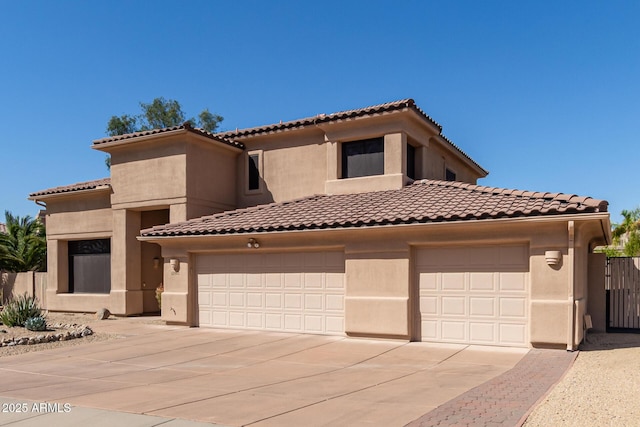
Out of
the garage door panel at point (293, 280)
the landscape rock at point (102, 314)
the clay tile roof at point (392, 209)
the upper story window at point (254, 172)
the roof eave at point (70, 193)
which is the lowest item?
the landscape rock at point (102, 314)

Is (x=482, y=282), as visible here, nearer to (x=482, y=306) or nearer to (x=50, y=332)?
(x=482, y=306)

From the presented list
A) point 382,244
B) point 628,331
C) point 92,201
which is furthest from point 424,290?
point 92,201

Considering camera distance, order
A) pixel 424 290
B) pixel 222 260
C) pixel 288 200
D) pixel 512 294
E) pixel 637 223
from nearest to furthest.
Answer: pixel 512 294 < pixel 424 290 < pixel 222 260 < pixel 288 200 < pixel 637 223

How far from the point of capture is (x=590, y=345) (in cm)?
1226

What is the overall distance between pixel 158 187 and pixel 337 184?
6.27 meters

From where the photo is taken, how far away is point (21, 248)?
2836 centimetres

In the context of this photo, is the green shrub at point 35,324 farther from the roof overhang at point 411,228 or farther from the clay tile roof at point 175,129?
the clay tile roof at point 175,129

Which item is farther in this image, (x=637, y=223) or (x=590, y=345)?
(x=637, y=223)

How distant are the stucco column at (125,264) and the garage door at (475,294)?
11.4 m

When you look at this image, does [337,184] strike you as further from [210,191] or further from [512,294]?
[512,294]

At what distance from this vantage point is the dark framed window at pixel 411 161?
58.7 ft

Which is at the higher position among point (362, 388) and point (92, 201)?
point (92, 201)

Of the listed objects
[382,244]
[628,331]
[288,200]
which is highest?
[288,200]

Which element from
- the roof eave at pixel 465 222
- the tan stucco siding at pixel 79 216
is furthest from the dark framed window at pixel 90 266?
the roof eave at pixel 465 222
